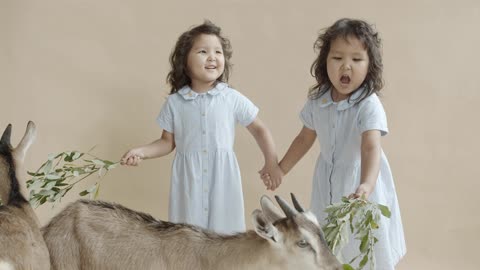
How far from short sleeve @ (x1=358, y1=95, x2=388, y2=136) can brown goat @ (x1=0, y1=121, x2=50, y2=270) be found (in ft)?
4.43

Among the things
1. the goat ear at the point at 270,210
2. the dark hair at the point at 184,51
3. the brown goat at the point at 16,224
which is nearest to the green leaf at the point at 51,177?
the brown goat at the point at 16,224

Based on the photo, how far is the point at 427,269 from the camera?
4152 mm

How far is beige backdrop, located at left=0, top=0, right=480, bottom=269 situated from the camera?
153 inches

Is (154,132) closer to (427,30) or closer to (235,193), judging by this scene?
(235,193)

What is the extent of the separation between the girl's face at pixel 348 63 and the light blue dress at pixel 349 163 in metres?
0.07

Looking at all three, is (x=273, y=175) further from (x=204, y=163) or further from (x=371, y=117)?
(x=371, y=117)

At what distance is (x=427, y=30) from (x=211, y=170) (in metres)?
1.77

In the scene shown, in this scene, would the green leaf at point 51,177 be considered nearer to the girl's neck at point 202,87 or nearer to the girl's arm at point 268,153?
the girl's neck at point 202,87

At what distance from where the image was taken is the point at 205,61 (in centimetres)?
314

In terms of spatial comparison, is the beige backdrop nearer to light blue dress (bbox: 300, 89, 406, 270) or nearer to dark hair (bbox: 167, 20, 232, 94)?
dark hair (bbox: 167, 20, 232, 94)

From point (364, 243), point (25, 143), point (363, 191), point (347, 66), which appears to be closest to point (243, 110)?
point (347, 66)

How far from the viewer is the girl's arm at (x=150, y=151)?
9.65 feet

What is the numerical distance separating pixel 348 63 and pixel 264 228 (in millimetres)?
1033

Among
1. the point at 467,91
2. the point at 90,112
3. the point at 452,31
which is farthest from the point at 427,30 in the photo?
the point at 90,112
